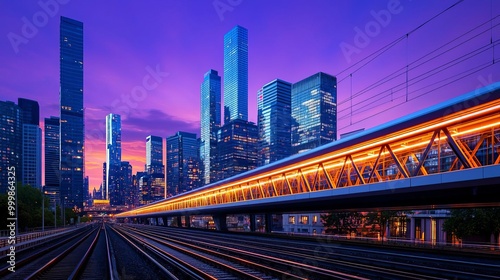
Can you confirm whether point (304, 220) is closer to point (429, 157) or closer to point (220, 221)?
point (220, 221)

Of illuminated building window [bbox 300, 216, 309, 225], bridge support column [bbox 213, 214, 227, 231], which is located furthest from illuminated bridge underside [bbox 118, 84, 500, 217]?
illuminated building window [bbox 300, 216, 309, 225]

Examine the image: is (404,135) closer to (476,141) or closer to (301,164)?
(476,141)

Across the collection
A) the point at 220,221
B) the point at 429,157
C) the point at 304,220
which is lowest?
the point at 304,220

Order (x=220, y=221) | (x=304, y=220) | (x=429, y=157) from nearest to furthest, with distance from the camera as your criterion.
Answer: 1. (x=429, y=157)
2. (x=220, y=221)
3. (x=304, y=220)

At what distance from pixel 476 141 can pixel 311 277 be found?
994 cm

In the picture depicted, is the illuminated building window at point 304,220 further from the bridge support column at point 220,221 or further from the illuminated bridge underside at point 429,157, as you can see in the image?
the illuminated bridge underside at point 429,157

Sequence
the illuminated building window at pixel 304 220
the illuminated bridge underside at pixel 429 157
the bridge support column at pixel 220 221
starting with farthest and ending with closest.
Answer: the illuminated building window at pixel 304 220
the bridge support column at pixel 220 221
the illuminated bridge underside at pixel 429 157

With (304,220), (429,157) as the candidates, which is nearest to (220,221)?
(304,220)

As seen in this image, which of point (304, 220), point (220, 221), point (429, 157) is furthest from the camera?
point (304, 220)

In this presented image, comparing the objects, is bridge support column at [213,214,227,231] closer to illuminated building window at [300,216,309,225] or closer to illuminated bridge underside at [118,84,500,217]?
illuminated building window at [300,216,309,225]

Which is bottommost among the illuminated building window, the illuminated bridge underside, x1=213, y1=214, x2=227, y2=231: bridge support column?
the illuminated building window

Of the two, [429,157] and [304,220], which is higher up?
[429,157]

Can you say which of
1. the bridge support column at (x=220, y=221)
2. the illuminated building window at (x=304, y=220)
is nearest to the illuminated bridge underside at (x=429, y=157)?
the bridge support column at (x=220, y=221)

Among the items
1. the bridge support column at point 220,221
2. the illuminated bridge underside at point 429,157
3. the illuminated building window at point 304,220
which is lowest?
the illuminated building window at point 304,220
